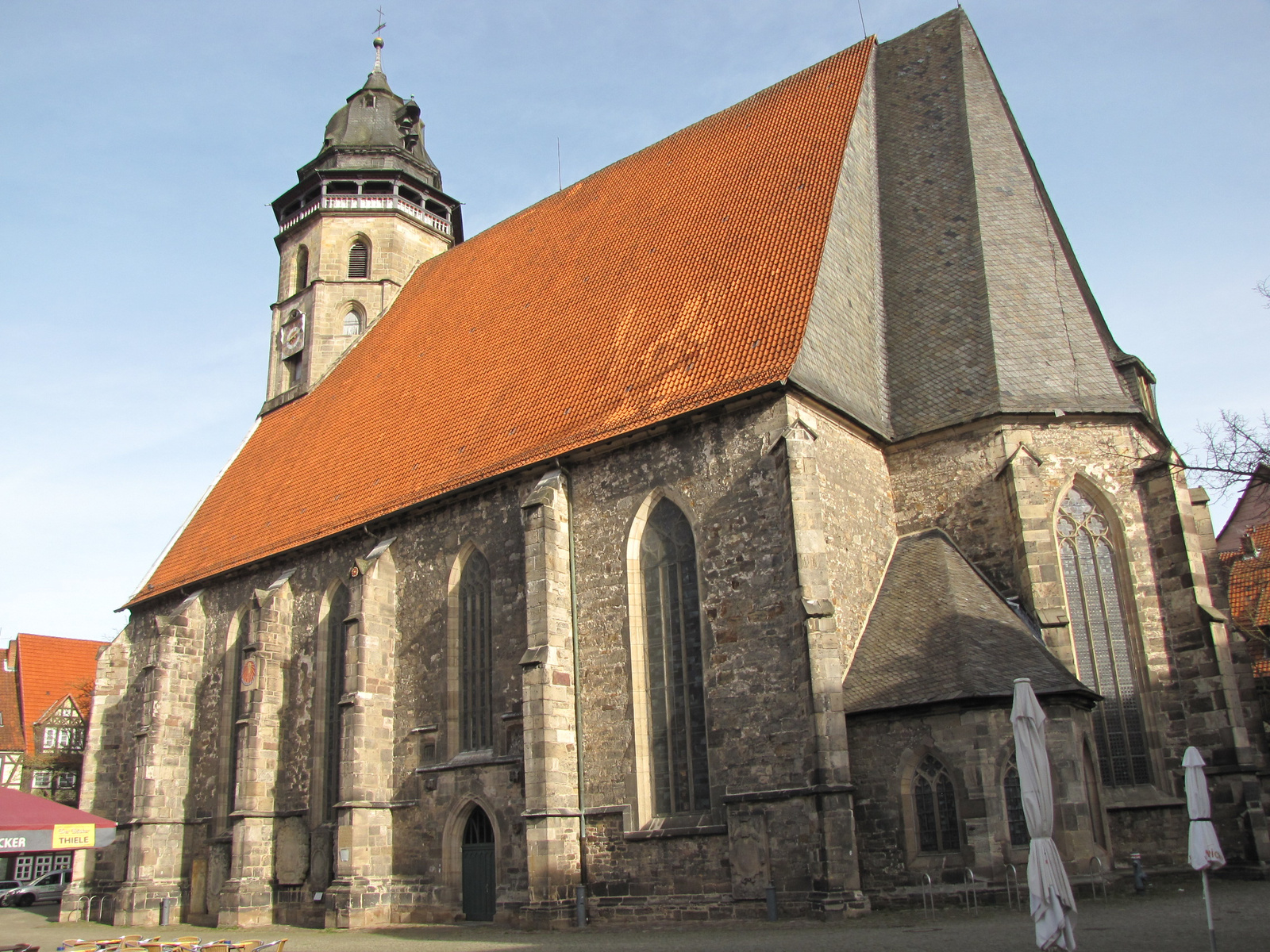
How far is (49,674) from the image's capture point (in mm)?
36500

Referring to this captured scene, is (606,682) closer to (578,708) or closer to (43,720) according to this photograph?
(578,708)

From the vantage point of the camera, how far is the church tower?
2611 centimetres

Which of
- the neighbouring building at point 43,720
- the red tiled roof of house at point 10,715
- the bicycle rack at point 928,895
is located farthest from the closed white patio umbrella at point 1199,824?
the red tiled roof of house at point 10,715

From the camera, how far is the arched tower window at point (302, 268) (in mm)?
27375

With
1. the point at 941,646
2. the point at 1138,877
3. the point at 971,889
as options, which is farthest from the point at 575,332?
the point at 1138,877

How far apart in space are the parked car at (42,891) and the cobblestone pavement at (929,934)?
17967mm

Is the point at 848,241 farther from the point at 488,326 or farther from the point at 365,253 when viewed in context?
the point at 365,253

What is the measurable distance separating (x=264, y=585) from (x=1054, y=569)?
14.2 m

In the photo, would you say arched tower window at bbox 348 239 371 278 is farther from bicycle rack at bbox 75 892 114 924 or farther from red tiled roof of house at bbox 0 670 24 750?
red tiled roof of house at bbox 0 670 24 750

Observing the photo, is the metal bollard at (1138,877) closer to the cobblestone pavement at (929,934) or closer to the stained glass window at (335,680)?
the cobblestone pavement at (929,934)

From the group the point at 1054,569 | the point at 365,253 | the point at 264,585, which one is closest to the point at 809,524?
the point at 1054,569

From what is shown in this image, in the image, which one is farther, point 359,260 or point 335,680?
point 359,260

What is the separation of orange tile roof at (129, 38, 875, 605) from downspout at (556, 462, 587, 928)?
2.51 feet

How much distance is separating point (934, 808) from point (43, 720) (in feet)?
104
